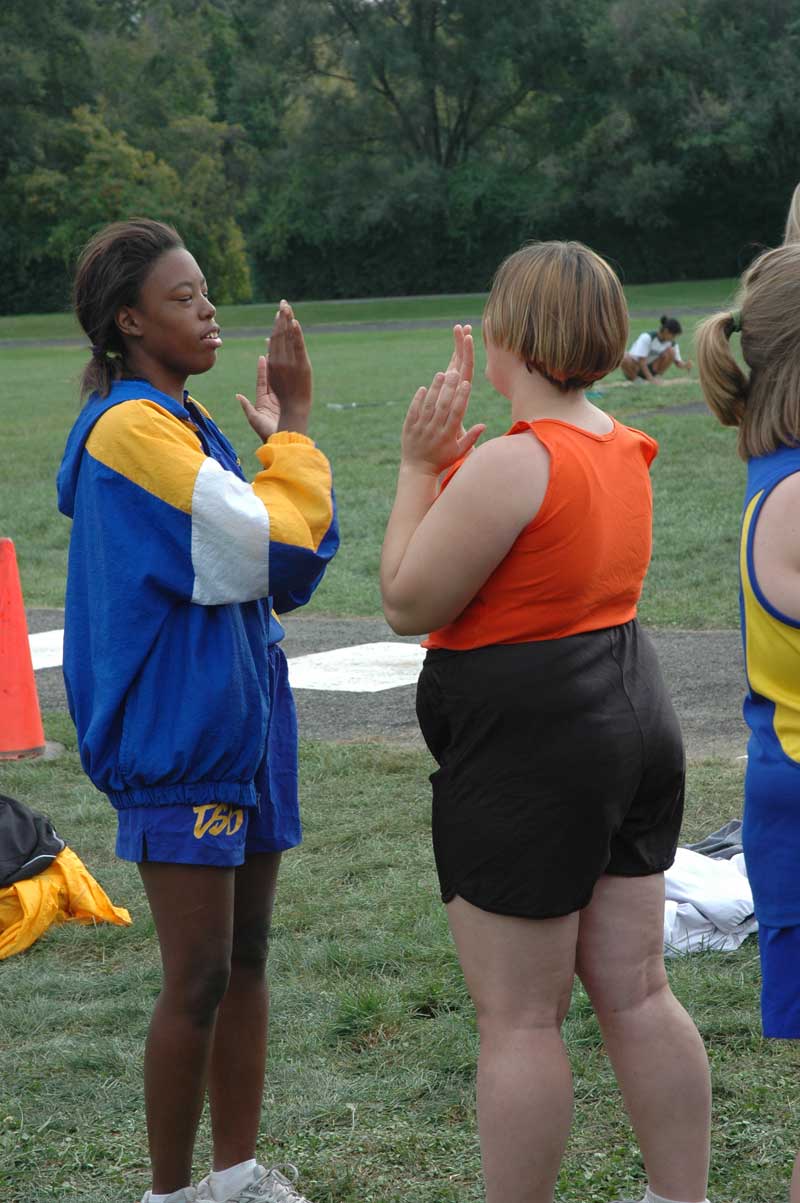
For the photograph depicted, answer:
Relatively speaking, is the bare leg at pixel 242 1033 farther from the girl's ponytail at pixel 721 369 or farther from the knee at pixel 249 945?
the girl's ponytail at pixel 721 369

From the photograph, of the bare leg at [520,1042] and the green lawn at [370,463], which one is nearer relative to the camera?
the bare leg at [520,1042]

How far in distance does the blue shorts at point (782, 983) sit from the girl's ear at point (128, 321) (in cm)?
153

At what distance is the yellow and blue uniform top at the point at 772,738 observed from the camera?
2.42 metres

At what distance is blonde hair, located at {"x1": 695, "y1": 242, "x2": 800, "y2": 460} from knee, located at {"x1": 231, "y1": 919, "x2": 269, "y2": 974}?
1.31 metres

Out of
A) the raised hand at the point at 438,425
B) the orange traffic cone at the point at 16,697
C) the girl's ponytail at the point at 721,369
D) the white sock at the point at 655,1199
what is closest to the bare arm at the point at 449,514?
the raised hand at the point at 438,425

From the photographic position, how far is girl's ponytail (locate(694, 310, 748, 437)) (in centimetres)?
252

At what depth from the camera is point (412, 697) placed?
7.32m

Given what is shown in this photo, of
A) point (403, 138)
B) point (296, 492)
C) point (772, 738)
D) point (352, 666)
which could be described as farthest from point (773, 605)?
point (403, 138)

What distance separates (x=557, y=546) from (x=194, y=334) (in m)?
0.84

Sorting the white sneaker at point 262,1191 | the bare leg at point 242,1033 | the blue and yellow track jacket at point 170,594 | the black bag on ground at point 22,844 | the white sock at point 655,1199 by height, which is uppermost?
the blue and yellow track jacket at point 170,594

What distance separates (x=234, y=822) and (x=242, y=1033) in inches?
20.6

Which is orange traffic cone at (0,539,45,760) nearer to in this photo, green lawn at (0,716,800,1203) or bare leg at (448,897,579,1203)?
green lawn at (0,716,800,1203)

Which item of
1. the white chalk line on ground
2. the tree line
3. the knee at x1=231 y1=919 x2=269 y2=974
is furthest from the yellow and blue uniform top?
the tree line

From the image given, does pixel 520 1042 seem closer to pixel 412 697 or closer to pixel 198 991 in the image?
pixel 198 991
